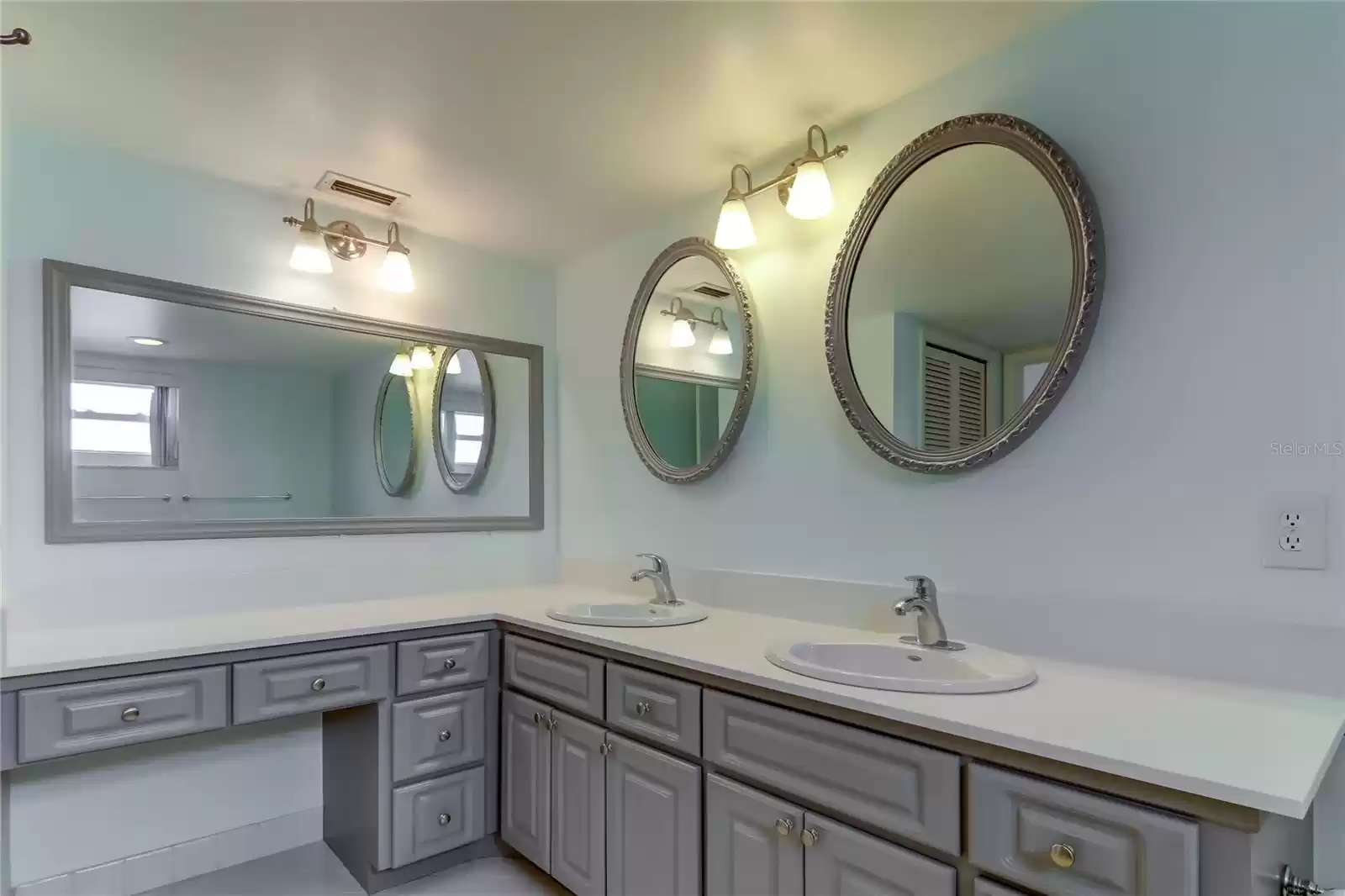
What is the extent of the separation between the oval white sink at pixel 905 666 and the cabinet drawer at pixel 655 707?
22 cm

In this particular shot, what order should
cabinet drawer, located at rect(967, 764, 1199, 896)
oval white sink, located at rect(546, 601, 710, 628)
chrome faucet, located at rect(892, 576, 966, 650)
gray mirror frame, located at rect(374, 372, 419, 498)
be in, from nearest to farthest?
cabinet drawer, located at rect(967, 764, 1199, 896) < chrome faucet, located at rect(892, 576, 966, 650) < oval white sink, located at rect(546, 601, 710, 628) < gray mirror frame, located at rect(374, 372, 419, 498)

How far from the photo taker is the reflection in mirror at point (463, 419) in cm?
275

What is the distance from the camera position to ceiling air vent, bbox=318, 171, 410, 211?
2281 millimetres

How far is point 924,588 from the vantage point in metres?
1.67

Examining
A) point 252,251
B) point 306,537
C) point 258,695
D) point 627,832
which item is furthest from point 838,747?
point 252,251

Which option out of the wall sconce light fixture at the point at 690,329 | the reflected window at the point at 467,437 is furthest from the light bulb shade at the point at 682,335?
the reflected window at the point at 467,437

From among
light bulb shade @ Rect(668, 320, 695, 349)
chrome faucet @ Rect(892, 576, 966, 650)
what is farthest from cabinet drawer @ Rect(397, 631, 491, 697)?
chrome faucet @ Rect(892, 576, 966, 650)

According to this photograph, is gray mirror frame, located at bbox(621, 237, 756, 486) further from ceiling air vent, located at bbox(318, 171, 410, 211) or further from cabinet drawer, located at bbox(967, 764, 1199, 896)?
cabinet drawer, located at bbox(967, 764, 1199, 896)

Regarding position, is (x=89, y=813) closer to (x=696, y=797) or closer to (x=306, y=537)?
(x=306, y=537)

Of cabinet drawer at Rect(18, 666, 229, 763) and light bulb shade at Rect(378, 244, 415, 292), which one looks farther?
light bulb shade at Rect(378, 244, 415, 292)

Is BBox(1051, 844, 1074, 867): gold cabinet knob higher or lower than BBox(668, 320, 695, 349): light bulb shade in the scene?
lower

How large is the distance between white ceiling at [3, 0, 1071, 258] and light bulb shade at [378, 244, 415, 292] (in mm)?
250

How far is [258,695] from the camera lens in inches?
73.8

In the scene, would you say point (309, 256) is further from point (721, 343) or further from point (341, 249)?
point (721, 343)
